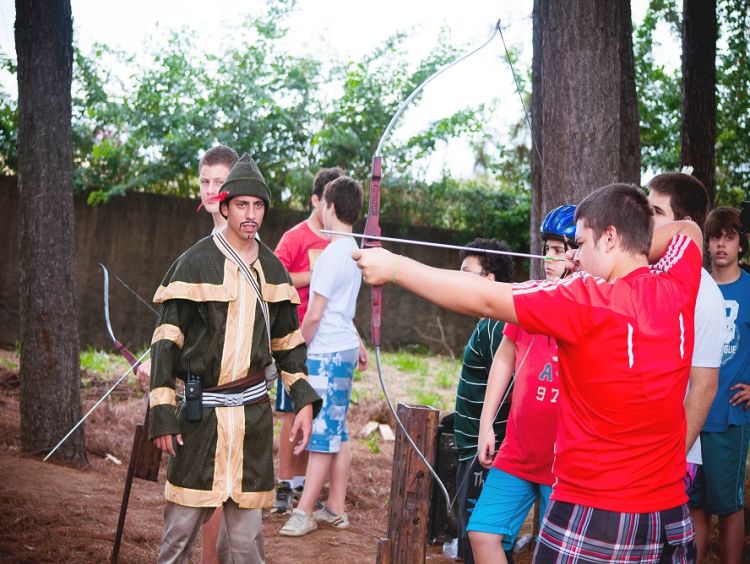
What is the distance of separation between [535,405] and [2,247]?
9084 mm

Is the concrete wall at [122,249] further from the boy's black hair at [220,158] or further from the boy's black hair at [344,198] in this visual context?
the boy's black hair at [220,158]

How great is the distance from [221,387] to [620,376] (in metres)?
1.61

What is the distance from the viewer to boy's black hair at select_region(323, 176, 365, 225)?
470 cm

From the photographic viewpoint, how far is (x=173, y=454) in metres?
3.23

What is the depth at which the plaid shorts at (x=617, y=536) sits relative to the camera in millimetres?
2420

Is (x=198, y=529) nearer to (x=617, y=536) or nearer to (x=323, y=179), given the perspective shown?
(x=617, y=536)

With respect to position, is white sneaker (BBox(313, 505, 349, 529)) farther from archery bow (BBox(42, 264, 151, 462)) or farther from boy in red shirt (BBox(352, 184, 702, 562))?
boy in red shirt (BBox(352, 184, 702, 562))

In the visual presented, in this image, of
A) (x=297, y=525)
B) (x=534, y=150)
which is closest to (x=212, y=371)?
(x=297, y=525)

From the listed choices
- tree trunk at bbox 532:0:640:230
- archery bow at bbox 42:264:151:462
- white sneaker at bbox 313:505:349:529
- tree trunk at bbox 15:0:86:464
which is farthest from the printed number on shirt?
tree trunk at bbox 15:0:86:464

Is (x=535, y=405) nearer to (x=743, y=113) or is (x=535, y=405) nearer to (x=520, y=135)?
(x=743, y=113)

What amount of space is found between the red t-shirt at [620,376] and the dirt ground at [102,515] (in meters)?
2.28

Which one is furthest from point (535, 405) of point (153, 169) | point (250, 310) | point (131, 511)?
point (153, 169)

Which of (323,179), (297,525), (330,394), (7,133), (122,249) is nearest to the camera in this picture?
(297,525)

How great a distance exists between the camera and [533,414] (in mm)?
3260
